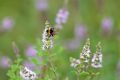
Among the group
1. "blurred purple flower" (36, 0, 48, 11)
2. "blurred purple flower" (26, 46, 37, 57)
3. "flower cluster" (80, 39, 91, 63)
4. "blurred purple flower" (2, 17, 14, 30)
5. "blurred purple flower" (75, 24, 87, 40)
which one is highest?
"blurred purple flower" (36, 0, 48, 11)

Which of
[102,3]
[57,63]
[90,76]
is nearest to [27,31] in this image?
[102,3]

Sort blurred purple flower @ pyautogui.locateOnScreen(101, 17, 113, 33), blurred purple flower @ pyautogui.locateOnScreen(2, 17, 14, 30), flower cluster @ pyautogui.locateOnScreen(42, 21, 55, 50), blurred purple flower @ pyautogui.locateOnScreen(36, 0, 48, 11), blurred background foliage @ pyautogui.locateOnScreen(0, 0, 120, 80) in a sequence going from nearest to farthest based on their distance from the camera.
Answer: flower cluster @ pyautogui.locateOnScreen(42, 21, 55, 50) → blurred background foliage @ pyautogui.locateOnScreen(0, 0, 120, 80) → blurred purple flower @ pyautogui.locateOnScreen(101, 17, 113, 33) → blurred purple flower @ pyautogui.locateOnScreen(2, 17, 14, 30) → blurred purple flower @ pyautogui.locateOnScreen(36, 0, 48, 11)

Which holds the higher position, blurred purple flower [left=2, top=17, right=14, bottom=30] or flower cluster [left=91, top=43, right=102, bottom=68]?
blurred purple flower [left=2, top=17, right=14, bottom=30]

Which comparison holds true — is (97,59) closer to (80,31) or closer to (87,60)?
(87,60)

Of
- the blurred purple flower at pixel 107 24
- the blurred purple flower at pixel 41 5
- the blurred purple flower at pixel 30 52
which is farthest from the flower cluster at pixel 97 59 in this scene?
the blurred purple flower at pixel 41 5

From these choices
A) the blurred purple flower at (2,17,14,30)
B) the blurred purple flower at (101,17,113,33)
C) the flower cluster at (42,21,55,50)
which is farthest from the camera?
the blurred purple flower at (2,17,14,30)

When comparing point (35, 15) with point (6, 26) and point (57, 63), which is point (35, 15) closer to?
point (6, 26)

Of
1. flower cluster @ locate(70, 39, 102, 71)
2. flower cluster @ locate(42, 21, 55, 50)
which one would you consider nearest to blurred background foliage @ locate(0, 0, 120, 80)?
flower cluster @ locate(70, 39, 102, 71)

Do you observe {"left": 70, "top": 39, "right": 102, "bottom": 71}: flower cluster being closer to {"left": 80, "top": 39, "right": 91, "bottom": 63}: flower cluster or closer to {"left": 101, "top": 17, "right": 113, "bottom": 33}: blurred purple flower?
{"left": 80, "top": 39, "right": 91, "bottom": 63}: flower cluster
